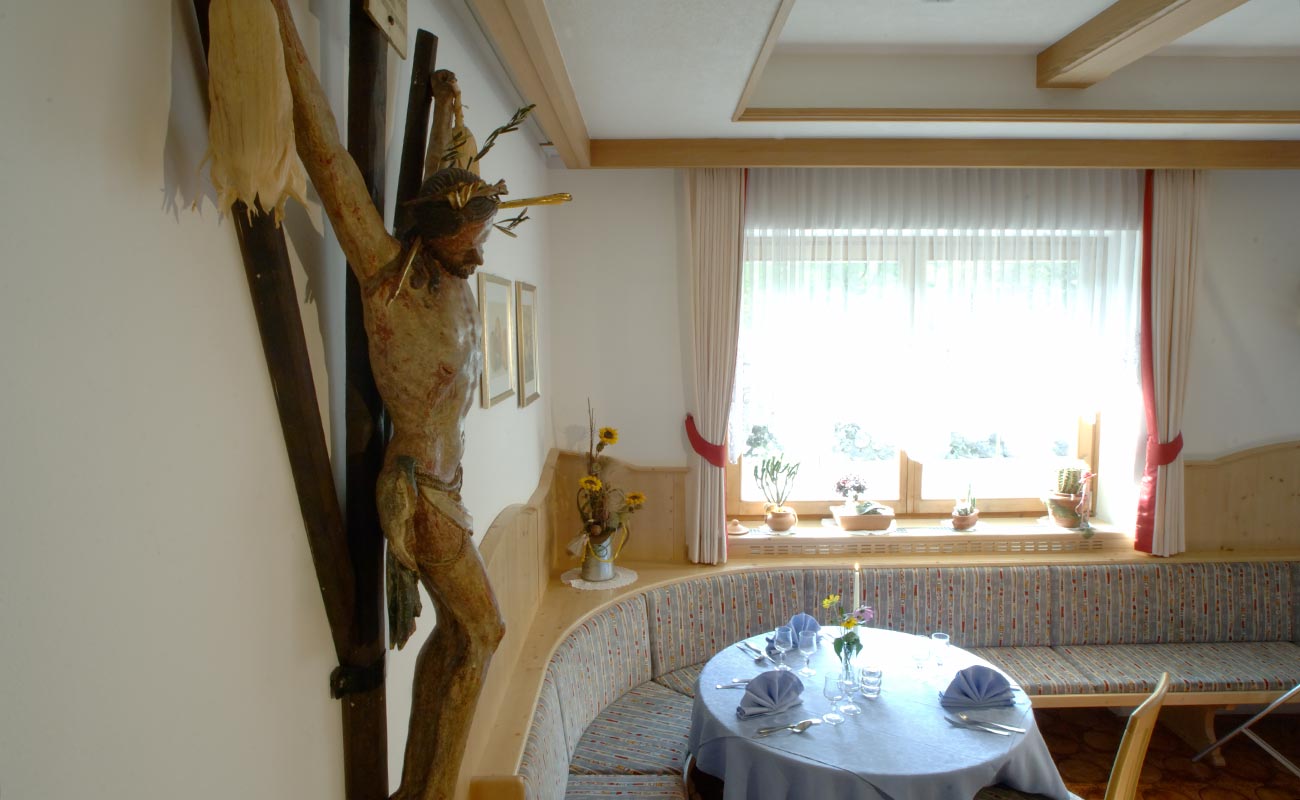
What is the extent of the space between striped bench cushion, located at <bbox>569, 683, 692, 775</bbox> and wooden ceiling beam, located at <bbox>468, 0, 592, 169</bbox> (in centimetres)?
207

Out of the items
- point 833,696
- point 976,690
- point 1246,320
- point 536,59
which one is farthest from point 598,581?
point 1246,320

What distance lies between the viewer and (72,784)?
1.96ft

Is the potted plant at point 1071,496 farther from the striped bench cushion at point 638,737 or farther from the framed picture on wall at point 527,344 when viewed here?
the framed picture on wall at point 527,344

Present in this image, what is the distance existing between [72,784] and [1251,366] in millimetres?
4587

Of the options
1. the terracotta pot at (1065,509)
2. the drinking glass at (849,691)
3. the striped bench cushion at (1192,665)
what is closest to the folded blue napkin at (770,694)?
the drinking glass at (849,691)

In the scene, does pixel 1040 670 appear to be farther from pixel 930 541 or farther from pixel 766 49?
pixel 766 49

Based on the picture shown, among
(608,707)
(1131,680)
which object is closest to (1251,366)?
(1131,680)

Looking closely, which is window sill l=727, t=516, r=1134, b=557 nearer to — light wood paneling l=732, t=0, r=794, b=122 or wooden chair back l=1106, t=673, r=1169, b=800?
wooden chair back l=1106, t=673, r=1169, b=800

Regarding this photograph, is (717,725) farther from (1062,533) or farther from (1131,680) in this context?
(1062,533)

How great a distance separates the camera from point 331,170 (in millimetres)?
862

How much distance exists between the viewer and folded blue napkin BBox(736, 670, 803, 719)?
222 cm

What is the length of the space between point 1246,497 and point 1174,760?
1.33 m

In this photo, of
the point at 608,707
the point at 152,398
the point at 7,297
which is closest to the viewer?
the point at 7,297

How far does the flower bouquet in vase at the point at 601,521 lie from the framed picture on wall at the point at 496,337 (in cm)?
86
